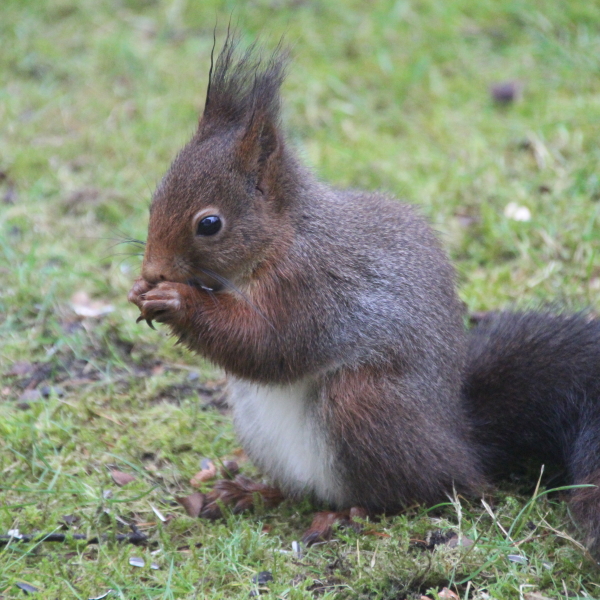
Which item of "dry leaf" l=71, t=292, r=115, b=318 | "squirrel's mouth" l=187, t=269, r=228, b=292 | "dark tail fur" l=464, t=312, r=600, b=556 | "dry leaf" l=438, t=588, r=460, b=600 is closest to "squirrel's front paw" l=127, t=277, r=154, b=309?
"squirrel's mouth" l=187, t=269, r=228, b=292

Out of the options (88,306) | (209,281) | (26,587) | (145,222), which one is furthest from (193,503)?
(145,222)

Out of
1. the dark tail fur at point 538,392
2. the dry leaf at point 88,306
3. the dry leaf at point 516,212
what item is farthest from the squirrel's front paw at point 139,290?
the dry leaf at point 516,212

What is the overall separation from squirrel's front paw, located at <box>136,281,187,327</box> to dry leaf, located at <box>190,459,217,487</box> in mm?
700

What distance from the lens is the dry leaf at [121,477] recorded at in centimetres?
289

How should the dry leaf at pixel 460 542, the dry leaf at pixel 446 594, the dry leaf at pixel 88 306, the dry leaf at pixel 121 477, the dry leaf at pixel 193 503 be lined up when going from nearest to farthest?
the dry leaf at pixel 446 594
the dry leaf at pixel 460 542
the dry leaf at pixel 193 503
the dry leaf at pixel 121 477
the dry leaf at pixel 88 306

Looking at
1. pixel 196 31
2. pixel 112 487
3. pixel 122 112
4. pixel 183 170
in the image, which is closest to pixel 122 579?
pixel 112 487

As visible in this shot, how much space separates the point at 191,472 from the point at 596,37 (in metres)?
3.69

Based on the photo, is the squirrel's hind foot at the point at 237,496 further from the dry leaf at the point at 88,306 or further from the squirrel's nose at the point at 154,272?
the dry leaf at the point at 88,306

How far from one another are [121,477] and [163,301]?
2.44 ft

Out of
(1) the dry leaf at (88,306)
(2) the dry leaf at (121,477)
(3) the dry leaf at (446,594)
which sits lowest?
(2) the dry leaf at (121,477)

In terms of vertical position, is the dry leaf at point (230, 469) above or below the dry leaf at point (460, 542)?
below

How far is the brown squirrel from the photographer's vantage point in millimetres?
2545

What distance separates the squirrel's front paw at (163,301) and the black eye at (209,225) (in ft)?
0.56

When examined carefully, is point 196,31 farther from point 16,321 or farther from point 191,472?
point 191,472
